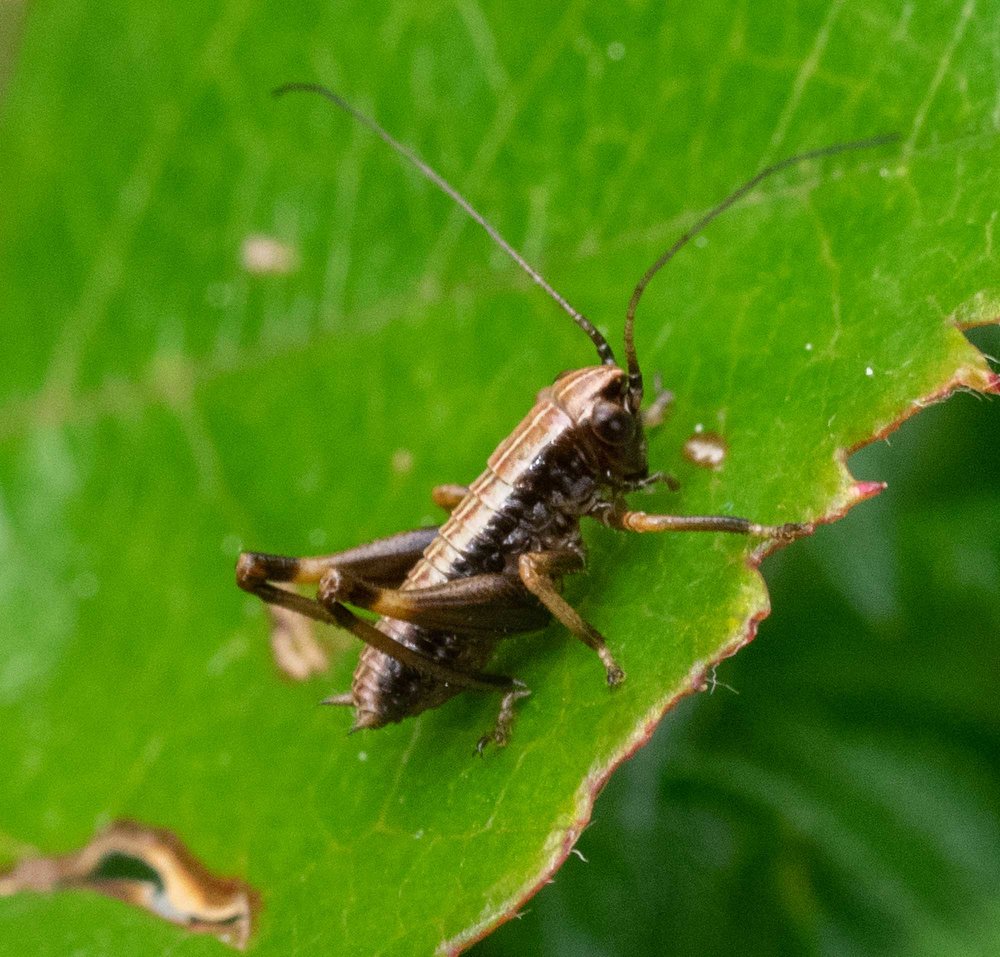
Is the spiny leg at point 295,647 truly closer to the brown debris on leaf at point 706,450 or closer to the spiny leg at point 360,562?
the spiny leg at point 360,562

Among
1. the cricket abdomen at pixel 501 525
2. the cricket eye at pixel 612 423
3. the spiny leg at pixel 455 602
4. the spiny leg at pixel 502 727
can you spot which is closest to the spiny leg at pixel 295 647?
the cricket abdomen at pixel 501 525

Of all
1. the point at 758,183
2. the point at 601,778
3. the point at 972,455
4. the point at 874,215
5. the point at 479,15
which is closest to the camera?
the point at 601,778

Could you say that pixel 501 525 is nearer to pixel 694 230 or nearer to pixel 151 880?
pixel 694 230

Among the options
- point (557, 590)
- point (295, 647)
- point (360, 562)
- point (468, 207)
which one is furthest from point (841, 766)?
point (468, 207)

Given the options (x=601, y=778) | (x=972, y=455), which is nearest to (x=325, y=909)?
(x=601, y=778)

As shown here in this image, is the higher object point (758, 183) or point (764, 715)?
point (758, 183)

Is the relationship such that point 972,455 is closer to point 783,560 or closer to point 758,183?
point 783,560
